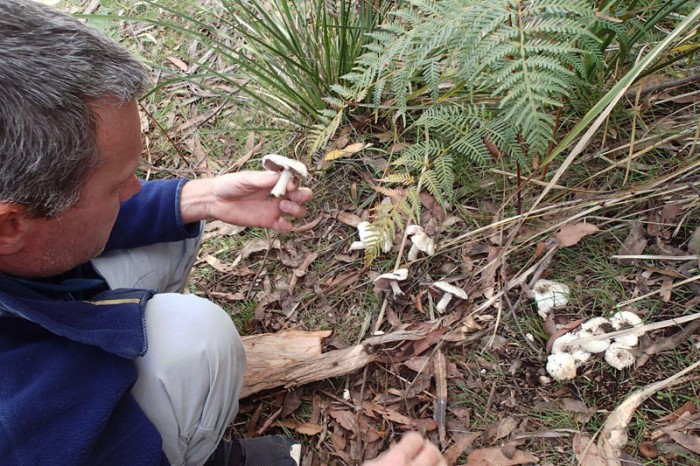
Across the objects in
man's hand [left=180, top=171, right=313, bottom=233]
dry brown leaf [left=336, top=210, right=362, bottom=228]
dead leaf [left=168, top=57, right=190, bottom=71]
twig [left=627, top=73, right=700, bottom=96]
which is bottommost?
dry brown leaf [left=336, top=210, right=362, bottom=228]

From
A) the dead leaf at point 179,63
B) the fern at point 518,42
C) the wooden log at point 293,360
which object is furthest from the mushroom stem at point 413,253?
the dead leaf at point 179,63

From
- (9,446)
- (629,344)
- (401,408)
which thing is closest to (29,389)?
(9,446)

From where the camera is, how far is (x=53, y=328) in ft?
4.81

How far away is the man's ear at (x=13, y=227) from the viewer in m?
1.37

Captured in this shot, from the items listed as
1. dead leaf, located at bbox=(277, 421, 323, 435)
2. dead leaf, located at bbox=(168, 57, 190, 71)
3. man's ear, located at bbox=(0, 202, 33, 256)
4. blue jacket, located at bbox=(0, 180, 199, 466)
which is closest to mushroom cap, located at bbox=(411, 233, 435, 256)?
dead leaf, located at bbox=(277, 421, 323, 435)

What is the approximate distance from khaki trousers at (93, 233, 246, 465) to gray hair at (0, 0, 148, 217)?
0.51m

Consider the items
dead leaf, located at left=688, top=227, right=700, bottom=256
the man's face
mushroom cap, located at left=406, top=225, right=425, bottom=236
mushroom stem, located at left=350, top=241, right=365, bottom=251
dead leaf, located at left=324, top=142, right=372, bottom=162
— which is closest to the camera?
the man's face

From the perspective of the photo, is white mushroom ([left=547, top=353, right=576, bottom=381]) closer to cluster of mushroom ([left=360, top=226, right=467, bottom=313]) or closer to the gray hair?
cluster of mushroom ([left=360, top=226, right=467, bottom=313])

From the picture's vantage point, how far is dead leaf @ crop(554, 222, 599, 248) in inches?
87.7

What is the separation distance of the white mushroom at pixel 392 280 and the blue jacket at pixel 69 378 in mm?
989

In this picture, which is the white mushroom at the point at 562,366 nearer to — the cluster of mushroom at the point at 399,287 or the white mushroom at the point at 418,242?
the cluster of mushroom at the point at 399,287

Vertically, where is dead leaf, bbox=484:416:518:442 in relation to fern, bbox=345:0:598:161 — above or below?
below

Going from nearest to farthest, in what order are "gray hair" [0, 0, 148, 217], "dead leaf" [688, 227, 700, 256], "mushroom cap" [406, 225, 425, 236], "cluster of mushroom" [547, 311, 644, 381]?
1. "gray hair" [0, 0, 148, 217]
2. "cluster of mushroom" [547, 311, 644, 381]
3. "dead leaf" [688, 227, 700, 256]
4. "mushroom cap" [406, 225, 425, 236]

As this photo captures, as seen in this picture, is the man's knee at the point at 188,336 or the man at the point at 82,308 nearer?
the man at the point at 82,308
